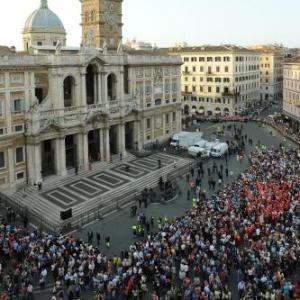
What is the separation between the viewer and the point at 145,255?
86.7ft

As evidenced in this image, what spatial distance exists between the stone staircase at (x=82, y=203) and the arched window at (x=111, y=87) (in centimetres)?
832

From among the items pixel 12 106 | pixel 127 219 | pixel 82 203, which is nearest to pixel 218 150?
pixel 127 219

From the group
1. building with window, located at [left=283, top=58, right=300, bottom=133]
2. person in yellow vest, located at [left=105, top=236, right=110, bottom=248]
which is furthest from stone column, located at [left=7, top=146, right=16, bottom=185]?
building with window, located at [left=283, top=58, right=300, bottom=133]

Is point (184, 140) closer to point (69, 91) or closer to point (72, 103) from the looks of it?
point (72, 103)

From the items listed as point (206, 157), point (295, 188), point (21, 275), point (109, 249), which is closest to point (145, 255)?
point (109, 249)

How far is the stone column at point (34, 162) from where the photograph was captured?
42406mm

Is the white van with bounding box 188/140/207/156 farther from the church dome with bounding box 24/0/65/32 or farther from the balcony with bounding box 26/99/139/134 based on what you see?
the church dome with bounding box 24/0/65/32

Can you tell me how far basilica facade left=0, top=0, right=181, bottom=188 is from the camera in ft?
137

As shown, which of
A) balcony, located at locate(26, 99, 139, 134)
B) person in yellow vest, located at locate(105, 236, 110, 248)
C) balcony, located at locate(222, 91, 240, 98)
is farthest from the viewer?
balcony, located at locate(222, 91, 240, 98)

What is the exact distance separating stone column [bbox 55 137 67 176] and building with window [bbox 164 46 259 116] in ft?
178

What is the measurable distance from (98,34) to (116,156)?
89.6ft

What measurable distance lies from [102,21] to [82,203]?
4125 cm

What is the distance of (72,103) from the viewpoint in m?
47.3

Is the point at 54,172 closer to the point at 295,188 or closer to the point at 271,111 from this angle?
the point at 295,188
